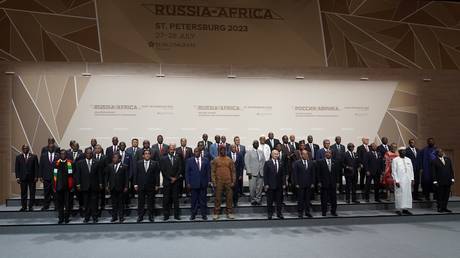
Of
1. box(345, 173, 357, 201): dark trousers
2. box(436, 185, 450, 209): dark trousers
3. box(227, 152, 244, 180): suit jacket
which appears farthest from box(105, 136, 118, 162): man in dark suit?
box(436, 185, 450, 209): dark trousers

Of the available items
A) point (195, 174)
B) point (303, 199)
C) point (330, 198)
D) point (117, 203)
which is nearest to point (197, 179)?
point (195, 174)

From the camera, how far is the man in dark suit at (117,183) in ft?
25.5

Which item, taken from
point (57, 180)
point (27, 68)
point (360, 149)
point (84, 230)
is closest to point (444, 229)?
point (360, 149)

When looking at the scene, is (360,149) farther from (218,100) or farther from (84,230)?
(84,230)

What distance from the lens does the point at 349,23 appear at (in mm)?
11594

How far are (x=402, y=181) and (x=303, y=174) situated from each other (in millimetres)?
2360

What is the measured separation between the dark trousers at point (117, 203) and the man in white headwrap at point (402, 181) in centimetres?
603

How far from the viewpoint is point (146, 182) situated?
785cm

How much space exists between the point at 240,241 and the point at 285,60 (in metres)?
6.27

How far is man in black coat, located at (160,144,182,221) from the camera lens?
800 centimetres

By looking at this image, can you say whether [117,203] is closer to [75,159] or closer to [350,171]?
[75,159]

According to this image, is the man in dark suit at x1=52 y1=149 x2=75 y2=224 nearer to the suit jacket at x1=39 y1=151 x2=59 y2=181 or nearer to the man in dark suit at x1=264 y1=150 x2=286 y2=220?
the suit jacket at x1=39 y1=151 x2=59 y2=181

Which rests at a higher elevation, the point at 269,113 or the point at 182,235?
the point at 269,113

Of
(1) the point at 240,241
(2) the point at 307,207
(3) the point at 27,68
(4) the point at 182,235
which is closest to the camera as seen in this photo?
(1) the point at 240,241
